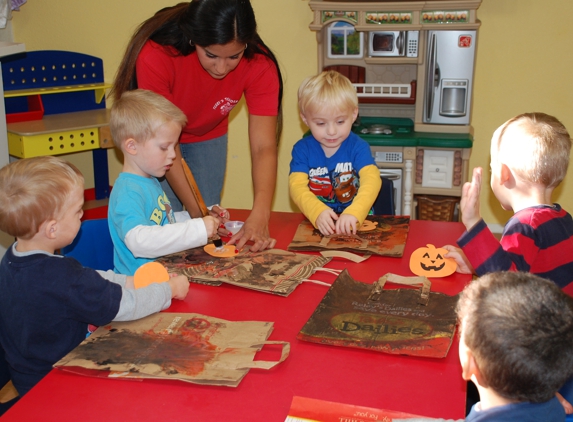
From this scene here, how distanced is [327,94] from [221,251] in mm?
657

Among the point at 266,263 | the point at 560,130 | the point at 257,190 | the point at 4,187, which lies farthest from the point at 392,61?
the point at 4,187

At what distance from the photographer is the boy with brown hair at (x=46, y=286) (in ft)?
3.80

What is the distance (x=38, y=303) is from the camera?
1.16 m

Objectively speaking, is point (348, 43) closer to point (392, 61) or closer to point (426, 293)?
point (392, 61)

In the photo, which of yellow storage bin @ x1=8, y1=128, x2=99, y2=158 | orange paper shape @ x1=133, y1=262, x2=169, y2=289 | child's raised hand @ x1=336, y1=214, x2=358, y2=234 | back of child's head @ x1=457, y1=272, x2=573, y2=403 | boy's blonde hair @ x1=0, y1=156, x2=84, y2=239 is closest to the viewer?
back of child's head @ x1=457, y1=272, x2=573, y2=403

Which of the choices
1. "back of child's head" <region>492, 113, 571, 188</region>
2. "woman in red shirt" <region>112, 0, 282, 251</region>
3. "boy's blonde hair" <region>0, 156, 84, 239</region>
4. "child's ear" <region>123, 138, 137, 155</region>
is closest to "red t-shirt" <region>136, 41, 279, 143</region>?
"woman in red shirt" <region>112, 0, 282, 251</region>

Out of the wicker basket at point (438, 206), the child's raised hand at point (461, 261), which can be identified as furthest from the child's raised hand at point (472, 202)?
the wicker basket at point (438, 206)

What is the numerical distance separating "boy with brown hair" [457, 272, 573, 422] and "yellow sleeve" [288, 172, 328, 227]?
3.13 ft

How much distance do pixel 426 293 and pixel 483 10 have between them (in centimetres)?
233

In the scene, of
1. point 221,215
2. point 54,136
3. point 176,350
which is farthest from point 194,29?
point 54,136

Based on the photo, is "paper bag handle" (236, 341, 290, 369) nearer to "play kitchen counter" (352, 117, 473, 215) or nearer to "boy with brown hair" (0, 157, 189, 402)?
"boy with brown hair" (0, 157, 189, 402)

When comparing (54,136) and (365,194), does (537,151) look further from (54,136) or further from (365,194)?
(54,136)

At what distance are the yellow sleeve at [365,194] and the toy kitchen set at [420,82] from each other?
1.13 meters

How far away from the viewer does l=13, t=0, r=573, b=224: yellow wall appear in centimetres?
308
